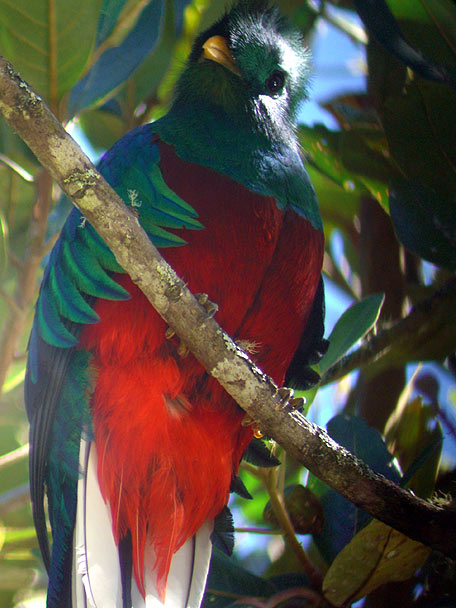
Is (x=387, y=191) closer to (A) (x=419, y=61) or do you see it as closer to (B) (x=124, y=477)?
(A) (x=419, y=61)

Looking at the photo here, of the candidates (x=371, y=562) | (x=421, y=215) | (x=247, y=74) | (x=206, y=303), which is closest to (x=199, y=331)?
(x=206, y=303)

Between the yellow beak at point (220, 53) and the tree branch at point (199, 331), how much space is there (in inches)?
27.9

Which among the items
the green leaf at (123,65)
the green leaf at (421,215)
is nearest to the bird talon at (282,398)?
the green leaf at (421,215)

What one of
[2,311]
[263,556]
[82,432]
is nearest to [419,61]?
[82,432]

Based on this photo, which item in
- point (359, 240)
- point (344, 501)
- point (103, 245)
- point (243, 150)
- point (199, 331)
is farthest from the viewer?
point (359, 240)

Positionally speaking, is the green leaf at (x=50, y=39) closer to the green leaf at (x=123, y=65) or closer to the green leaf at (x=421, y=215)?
the green leaf at (x=123, y=65)

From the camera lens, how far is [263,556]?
8.20 ft

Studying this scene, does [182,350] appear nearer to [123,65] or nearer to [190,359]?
[190,359]

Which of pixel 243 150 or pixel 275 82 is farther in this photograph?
pixel 275 82

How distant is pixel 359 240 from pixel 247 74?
102 cm

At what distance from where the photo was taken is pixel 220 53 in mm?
1892

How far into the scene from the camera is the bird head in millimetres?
1884

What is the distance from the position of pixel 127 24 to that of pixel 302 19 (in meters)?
0.65

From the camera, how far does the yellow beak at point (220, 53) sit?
1881mm
